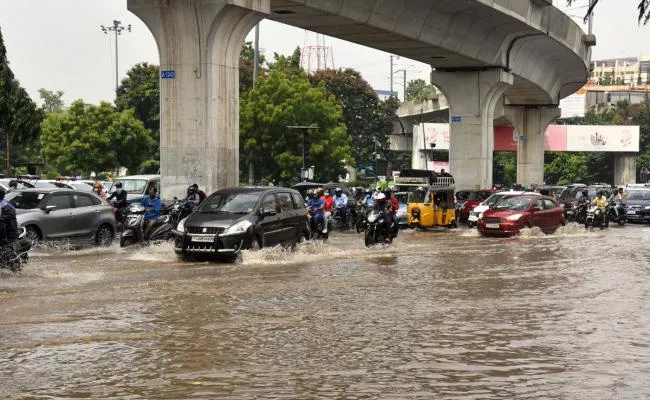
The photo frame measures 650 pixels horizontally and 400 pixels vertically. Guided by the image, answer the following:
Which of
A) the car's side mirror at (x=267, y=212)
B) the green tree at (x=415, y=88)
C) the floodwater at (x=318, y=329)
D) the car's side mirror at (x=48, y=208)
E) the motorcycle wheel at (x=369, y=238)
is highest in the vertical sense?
the green tree at (x=415, y=88)

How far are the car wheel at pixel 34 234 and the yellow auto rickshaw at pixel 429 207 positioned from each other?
14071 millimetres

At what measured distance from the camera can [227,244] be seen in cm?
1667

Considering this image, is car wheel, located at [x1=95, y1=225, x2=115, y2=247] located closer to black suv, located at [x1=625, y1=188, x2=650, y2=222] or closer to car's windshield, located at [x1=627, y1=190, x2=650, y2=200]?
black suv, located at [x1=625, y1=188, x2=650, y2=222]

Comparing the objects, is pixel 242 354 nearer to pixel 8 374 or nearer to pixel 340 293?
pixel 8 374

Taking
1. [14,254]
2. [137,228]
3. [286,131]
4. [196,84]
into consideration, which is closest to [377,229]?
[137,228]

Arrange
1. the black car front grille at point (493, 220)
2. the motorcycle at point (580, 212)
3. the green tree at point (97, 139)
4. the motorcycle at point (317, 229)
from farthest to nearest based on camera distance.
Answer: the green tree at point (97, 139) → the motorcycle at point (580, 212) → the black car front grille at point (493, 220) → the motorcycle at point (317, 229)

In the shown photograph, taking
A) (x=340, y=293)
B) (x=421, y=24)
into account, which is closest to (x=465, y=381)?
(x=340, y=293)

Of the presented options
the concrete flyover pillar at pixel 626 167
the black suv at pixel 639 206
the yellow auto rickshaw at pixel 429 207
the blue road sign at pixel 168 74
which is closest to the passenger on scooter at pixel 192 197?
the blue road sign at pixel 168 74

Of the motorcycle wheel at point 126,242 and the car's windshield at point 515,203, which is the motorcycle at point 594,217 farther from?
the motorcycle wheel at point 126,242

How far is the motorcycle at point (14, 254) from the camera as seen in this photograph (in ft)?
44.8

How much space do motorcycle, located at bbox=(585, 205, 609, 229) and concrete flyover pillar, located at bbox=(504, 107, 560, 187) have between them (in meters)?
30.3

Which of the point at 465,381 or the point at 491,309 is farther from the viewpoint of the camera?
the point at 491,309

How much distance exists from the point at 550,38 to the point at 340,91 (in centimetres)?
4018

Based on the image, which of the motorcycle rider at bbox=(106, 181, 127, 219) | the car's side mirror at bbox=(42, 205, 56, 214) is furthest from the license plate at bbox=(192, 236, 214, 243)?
the motorcycle rider at bbox=(106, 181, 127, 219)
